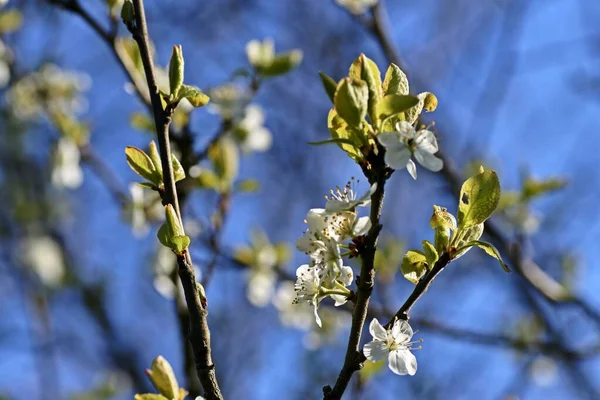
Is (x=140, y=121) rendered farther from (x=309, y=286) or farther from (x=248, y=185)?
(x=309, y=286)

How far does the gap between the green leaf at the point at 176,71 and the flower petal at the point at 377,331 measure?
0.50 m

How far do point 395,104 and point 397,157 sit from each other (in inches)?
2.8

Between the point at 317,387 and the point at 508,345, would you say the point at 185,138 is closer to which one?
the point at 508,345

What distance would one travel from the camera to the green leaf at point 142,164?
3.53 ft

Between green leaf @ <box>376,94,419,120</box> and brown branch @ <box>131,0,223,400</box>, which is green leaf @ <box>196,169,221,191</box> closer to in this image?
brown branch @ <box>131,0,223,400</box>

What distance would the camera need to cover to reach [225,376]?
554 centimetres

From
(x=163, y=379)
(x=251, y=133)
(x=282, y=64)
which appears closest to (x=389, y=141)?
(x=163, y=379)

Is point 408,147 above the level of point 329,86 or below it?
below

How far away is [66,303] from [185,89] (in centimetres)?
576

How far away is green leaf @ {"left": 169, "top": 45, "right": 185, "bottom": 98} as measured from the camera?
110cm

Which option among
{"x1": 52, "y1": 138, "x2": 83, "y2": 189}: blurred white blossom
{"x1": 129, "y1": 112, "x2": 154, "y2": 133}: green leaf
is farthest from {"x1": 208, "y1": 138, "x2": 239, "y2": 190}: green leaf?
{"x1": 52, "y1": 138, "x2": 83, "y2": 189}: blurred white blossom

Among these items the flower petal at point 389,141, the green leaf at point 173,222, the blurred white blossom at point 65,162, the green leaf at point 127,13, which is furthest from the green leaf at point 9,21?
the flower petal at point 389,141

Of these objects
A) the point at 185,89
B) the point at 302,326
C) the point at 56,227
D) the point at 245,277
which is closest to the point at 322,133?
the point at 56,227

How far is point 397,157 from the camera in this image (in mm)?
875
